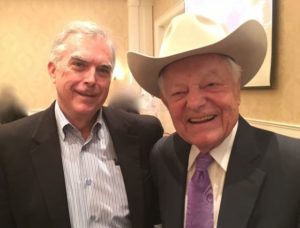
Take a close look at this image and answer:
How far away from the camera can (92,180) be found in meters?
1.30

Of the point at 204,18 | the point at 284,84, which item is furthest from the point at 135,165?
the point at 284,84

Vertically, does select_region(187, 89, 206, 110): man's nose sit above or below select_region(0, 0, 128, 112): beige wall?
below

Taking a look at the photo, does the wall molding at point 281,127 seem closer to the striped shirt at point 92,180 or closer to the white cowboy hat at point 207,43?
the white cowboy hat at point 207,43

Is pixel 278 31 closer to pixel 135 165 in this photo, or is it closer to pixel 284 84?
pixel 284 84

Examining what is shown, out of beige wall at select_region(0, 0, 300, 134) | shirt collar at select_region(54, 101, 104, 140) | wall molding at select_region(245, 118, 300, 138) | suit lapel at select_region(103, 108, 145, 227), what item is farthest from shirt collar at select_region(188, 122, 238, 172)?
beige wall at select_region(0, 0, 300, 134)

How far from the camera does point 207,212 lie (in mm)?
1018

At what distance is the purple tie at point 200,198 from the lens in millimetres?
1018

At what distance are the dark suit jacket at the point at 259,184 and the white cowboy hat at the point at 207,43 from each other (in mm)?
216

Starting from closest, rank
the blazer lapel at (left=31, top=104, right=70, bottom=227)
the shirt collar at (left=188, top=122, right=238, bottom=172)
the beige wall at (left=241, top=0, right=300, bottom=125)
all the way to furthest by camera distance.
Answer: the shirt collar at (left=188, top=122, right=238, bottom=172) < the blazer lapel at (left=31, top=104, right=70, bottom=227) < the beige wall at (left=241, top=0, right=300, bottom=125)

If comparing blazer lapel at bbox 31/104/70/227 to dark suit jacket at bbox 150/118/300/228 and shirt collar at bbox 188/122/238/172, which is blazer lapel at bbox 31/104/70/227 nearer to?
dark suit jacket at bbox 150/118/300/228

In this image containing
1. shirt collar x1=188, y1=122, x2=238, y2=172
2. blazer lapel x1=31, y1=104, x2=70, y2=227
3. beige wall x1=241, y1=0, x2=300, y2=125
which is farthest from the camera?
beige wall x1=241, y1=0, x2=300, y2=125

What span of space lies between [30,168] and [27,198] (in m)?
0.11

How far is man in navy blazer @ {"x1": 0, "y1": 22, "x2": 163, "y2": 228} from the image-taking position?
48.4 inches

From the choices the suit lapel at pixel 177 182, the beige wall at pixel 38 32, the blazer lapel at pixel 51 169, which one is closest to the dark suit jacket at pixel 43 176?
the blazer lapel at pixel 51 169
